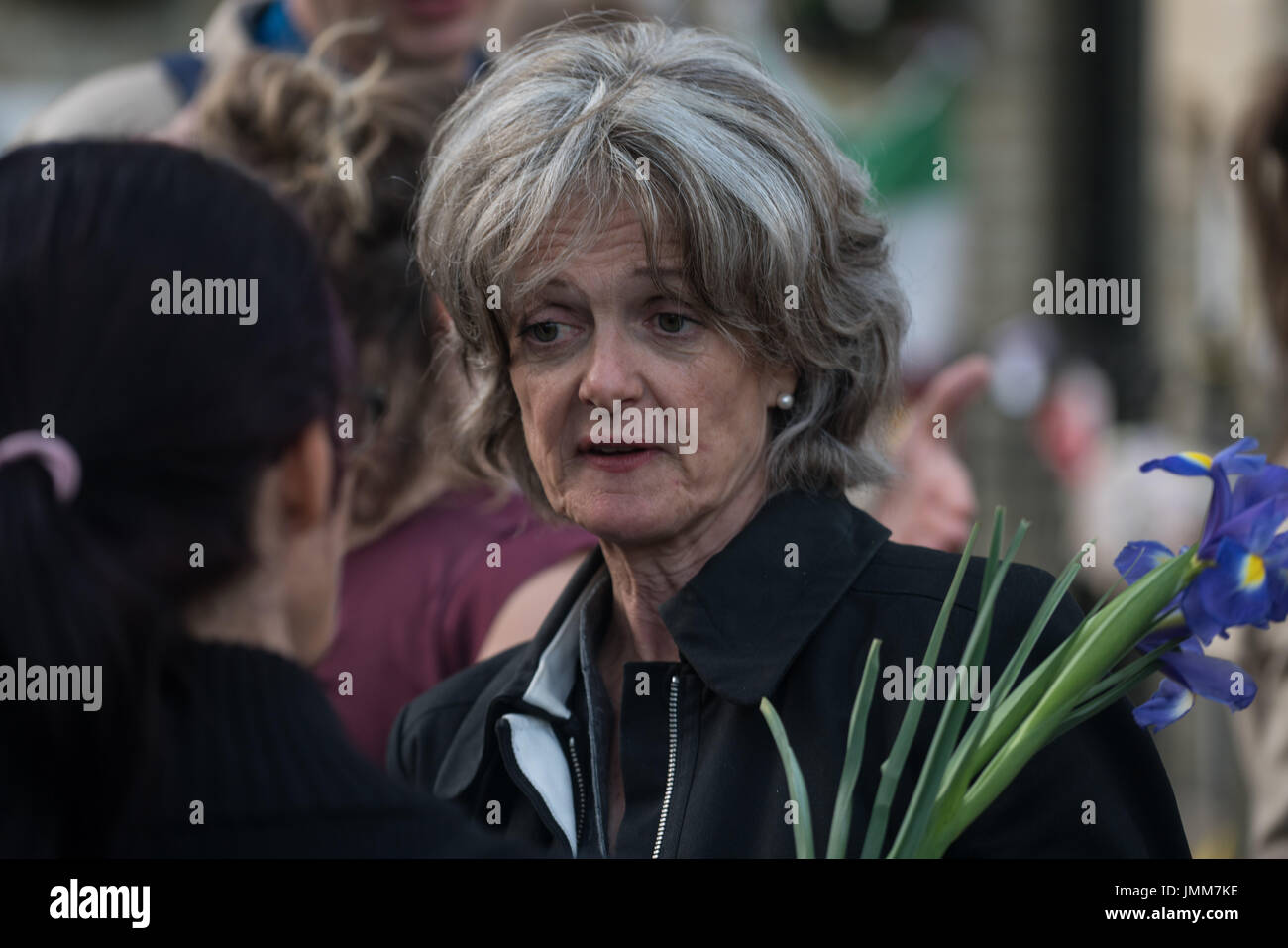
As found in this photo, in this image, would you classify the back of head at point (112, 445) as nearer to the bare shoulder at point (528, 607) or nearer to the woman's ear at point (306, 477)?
the woman's ear at point (306, 477)

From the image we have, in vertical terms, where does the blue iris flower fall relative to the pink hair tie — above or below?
below

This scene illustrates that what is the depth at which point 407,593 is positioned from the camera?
9.23 ft

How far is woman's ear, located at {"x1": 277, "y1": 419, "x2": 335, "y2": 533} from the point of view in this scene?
4.98ft

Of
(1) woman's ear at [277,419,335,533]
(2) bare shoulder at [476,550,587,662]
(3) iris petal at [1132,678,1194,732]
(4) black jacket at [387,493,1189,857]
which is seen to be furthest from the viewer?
(2) bare shoulder at [476,550,587,662]

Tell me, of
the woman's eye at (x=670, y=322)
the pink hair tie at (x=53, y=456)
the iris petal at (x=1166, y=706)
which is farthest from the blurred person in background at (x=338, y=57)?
the pink hair tie at (x=53, y=456)

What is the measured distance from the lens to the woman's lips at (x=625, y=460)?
2.22 meters

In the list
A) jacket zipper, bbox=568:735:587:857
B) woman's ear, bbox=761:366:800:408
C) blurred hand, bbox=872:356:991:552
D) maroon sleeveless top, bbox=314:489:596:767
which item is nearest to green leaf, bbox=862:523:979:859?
jacket zipper, bbox=568:735:587:857

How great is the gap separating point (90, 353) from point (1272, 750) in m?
2.07

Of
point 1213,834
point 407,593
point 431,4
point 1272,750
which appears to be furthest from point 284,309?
point 1213,834

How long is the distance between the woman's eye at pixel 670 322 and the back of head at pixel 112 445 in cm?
80

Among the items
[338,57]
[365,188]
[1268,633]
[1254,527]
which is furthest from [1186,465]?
[338,57]

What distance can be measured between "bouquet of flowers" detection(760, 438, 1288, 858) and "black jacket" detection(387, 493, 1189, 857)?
26cm

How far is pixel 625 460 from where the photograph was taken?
2.23 meters

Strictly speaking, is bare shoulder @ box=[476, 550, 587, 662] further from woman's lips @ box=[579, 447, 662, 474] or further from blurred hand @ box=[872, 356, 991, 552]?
blurred hand @ box=[872, 356, 991, 552]
